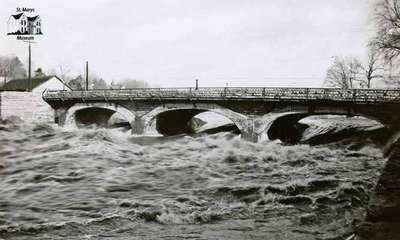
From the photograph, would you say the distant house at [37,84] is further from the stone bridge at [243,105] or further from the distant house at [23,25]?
the distant house at [23,25]

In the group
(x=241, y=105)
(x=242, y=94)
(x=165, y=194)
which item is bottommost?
(x=165, y=194)

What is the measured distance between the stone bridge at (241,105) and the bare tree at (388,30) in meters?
1.94

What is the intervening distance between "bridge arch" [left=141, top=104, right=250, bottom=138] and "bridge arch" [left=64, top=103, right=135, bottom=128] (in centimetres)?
173

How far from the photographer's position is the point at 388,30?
56.2 ft

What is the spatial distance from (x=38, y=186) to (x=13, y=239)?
113 inches

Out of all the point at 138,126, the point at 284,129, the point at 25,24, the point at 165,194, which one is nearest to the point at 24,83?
the point at 138,126

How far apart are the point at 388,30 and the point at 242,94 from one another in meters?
9.07

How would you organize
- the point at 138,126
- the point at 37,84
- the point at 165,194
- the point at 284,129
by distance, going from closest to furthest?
1. the point at 165,194
2. the point at 284,129
3. the point at 138,126
4. the point at 37,84

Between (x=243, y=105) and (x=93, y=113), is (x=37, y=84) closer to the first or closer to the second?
(x=93, y=113)

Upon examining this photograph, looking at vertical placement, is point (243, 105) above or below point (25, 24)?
below

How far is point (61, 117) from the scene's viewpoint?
33312mm

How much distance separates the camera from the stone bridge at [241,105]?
20422 mm

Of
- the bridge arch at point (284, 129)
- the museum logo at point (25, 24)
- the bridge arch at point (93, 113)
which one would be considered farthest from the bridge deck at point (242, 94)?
the museum logo at point (25, 24)

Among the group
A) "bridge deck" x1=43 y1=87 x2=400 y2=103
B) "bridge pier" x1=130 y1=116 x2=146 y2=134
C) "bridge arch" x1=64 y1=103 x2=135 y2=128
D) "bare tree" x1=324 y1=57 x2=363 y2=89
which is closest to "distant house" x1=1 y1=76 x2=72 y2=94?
"bridge arch" x1=64 y1=103 x2=135 y2=128
